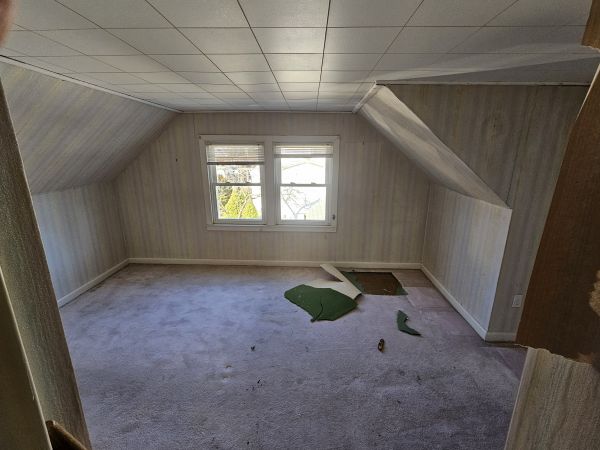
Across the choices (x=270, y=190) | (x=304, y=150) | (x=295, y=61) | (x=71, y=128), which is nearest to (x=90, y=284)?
(x=71, y=128)

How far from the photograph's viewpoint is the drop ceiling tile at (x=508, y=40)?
4.46 ft

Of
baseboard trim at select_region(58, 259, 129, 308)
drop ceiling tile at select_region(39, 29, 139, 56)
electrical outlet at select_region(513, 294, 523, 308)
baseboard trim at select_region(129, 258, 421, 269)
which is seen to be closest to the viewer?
drop ceiling tile at select_region(39, 29, 139, 56)

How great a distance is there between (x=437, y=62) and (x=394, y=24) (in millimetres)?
717

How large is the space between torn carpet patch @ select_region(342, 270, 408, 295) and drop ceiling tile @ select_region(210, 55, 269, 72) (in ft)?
10.1

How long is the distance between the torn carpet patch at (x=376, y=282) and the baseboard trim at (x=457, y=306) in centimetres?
49

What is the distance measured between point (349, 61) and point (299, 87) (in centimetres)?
89

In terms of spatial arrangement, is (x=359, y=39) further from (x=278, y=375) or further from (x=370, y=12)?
(x=278, y=375)

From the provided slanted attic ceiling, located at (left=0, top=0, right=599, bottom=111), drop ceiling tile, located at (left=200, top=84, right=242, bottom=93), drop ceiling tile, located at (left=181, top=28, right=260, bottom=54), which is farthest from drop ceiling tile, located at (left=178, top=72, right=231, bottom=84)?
drop ceiling tile, located at (left=181, top=28, right=260, bottom=54)

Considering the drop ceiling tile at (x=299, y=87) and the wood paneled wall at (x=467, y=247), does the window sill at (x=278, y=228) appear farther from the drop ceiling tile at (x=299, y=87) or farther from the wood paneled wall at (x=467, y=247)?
the drop ceiling tile at (x=299, y=87)

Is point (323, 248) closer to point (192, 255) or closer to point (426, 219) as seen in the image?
point (426, 219)

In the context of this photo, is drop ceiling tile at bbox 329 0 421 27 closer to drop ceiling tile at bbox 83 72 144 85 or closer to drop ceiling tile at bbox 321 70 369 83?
drop ceiling tile at bbox 321 70 369 83

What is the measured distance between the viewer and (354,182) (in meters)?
4.49

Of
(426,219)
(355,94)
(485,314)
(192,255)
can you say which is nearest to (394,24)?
(355,94)

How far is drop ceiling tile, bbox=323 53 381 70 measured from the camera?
179cm
